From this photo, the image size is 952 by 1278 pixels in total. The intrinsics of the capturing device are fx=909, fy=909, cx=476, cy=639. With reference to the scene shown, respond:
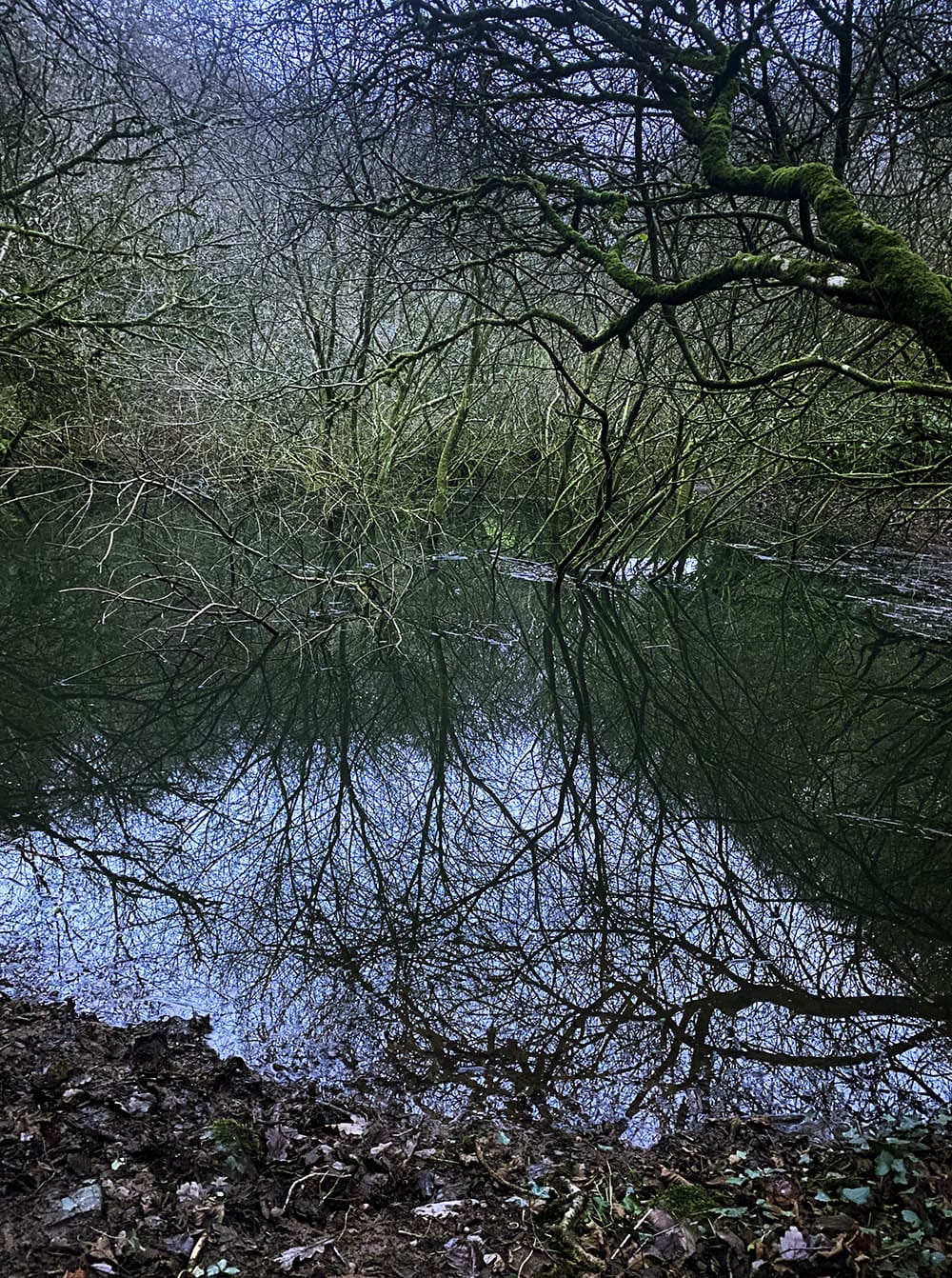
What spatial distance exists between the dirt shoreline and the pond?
29 centimetres

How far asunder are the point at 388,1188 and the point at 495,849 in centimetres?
325

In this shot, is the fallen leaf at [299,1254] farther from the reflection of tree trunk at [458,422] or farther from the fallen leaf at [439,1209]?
the reflection of tree trunk at [458,422]

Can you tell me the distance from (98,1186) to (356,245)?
391 inches

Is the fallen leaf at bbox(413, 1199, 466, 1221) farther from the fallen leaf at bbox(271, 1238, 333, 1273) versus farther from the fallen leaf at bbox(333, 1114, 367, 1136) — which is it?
the fallen leaf at bbox(333, 1114, 367, 1136)

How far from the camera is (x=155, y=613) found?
1154cm

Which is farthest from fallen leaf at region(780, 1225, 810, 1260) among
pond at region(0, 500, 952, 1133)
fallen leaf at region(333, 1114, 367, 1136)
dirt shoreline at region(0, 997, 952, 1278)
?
fallen leaf at region(333, 1114, 367, 1136)

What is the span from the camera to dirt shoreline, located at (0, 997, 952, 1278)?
100 inches

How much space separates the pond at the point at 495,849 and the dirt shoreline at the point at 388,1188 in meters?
0.29

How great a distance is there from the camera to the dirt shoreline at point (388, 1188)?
8.36ft

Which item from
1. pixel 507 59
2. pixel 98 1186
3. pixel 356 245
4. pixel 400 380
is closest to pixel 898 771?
pixel 507 59

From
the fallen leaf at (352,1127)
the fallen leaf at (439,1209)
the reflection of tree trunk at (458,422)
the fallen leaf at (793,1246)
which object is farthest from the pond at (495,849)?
the reflection of tree trunk at (458,422)

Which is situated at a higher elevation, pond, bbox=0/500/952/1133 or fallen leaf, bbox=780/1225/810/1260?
pond, bbox=0/500/952/1133

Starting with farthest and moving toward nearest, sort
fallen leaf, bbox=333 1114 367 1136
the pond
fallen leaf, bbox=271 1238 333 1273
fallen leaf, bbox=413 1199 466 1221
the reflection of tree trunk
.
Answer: the reflection of tree trunk, the pond, fallen leaf, bbox=333 1114 367 1136, fallen leaf, bbox=413 1199 466 1221, fallen leaf, bbox=271 1238 333 1273

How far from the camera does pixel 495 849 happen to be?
6.13 meters
